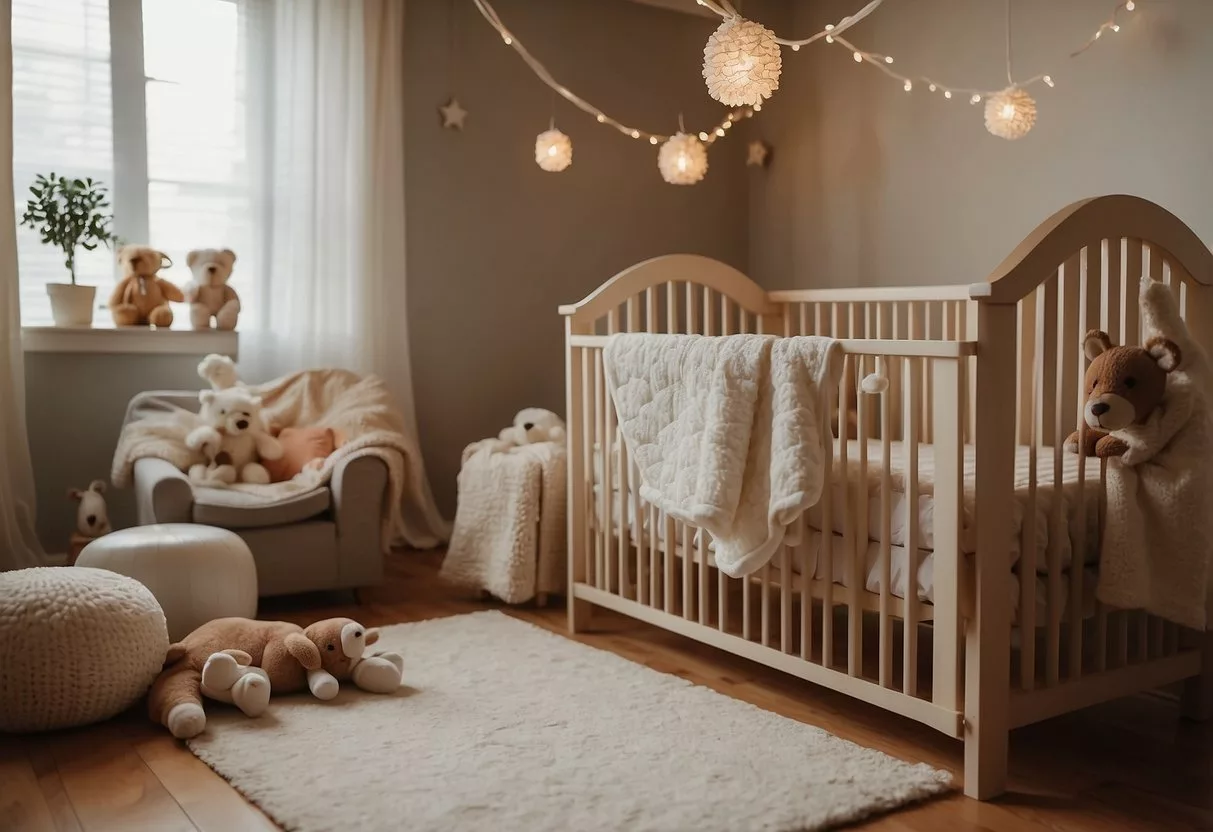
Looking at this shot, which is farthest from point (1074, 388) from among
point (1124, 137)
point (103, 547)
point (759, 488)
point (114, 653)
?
point (103, 547)

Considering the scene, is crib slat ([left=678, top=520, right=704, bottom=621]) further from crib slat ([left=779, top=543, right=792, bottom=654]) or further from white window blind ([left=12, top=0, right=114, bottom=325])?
white window blind ([left=12, top=0, right=114, bottom=325])

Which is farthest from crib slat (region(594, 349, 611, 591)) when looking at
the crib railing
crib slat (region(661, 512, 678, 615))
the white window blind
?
the white window blind

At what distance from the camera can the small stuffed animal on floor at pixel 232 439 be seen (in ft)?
11.0

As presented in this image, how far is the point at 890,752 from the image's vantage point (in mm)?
2131

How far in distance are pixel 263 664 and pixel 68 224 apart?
6.03 feet

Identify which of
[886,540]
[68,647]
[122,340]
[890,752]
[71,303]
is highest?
[71,303]

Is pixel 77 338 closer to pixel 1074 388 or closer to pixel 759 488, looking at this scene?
pixel 759 488

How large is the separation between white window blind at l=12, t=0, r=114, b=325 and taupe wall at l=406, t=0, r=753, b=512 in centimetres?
106

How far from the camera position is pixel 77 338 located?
11.7ft

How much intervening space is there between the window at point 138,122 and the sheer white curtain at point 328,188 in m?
0.09

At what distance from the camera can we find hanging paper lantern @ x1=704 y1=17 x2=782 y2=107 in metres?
2.31

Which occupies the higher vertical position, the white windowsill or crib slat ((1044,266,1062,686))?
the white windowsill

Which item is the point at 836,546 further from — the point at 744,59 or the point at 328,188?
the point at 328,188

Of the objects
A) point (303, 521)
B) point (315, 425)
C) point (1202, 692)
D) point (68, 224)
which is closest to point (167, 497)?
point (303, 521)
